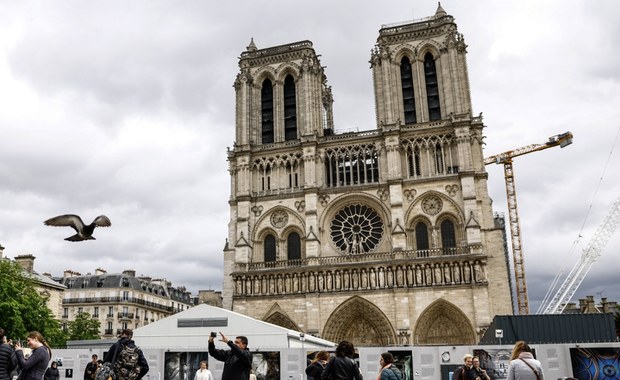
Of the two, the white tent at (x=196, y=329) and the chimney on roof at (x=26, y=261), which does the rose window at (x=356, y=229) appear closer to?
the white tent at (x=196, y=329)

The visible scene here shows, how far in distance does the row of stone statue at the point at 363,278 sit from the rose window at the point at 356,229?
7.21ft

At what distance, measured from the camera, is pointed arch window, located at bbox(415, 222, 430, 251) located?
122ft

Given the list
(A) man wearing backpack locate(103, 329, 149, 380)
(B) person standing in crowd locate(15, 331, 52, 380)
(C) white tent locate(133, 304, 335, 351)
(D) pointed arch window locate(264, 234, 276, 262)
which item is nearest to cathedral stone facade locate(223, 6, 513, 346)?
(D) pointed arch window locate(264, 234, 276, 262)

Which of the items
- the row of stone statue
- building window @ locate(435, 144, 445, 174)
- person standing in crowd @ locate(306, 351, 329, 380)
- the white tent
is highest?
building window @ locate(435, 144, 445, 174)

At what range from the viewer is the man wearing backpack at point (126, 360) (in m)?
8.11

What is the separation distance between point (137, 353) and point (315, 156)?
105 feet

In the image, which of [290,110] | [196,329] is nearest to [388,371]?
[196,329]

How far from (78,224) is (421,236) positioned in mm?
27593

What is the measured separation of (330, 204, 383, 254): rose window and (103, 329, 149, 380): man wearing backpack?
30118mm

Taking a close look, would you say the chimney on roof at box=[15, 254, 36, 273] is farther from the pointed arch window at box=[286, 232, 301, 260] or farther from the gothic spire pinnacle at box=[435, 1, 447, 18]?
the gothic spire pinnacle at box=[435, 1, 447, 18]

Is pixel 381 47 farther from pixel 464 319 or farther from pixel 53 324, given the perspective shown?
pixel 53 324

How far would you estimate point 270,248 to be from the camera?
3997cm

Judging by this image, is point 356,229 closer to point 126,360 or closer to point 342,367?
point 126,360

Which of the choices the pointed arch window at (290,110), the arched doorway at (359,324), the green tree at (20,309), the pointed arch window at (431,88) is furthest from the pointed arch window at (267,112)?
the green tree at (20,309)
